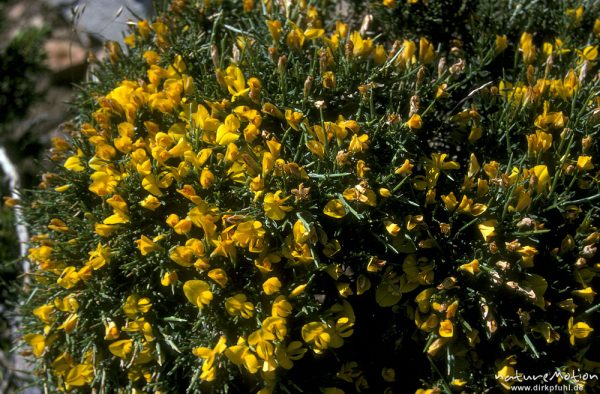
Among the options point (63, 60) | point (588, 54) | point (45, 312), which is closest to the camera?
point (45, 312)

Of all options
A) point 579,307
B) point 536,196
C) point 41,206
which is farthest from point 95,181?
point 579,307

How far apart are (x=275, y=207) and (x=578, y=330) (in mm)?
926

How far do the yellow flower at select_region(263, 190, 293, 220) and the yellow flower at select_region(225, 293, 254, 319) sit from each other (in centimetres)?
25

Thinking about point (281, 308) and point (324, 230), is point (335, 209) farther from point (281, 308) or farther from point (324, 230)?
point (281, 308)

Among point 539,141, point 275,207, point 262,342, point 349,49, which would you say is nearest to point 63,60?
point 349,49

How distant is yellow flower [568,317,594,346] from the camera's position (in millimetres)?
1786

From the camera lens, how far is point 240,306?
177cm

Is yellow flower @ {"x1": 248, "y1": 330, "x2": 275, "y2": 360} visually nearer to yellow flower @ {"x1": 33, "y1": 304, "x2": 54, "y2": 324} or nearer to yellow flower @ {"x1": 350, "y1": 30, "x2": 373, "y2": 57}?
yellow flower @ {"x1": 33, "y1": 304, "x2": 54, "y2": 324}

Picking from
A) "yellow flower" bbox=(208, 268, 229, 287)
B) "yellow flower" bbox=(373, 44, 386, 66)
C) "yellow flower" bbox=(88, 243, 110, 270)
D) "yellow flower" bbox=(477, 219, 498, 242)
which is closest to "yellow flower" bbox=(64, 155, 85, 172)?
"yellow flower" bbox=(88, 243, 110, 270)

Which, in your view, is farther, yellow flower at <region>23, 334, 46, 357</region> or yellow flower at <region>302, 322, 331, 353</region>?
yellow flower at <region>23, 334, 46, 357</region>

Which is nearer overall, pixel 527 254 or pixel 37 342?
pixel 527 254

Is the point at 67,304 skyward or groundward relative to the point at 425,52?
groundward

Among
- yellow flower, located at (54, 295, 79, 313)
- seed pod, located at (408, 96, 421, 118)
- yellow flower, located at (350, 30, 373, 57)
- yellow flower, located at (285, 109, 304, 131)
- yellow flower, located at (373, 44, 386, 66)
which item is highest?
yellow flower, located at (350, 30, 373, 57)

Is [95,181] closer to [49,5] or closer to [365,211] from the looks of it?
[365,211]
